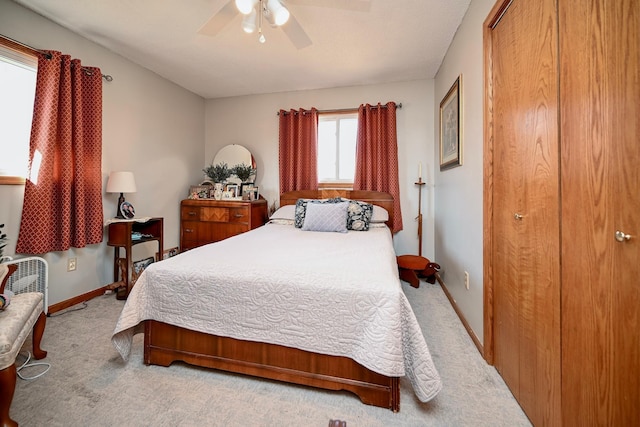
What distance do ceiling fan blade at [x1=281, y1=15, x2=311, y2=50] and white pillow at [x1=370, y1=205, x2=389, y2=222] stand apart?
1821 mm

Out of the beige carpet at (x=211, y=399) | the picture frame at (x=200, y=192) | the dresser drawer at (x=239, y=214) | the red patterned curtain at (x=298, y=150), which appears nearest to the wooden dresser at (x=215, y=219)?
the dresser drawer at (x=239, y=214)

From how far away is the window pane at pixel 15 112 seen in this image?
6.49 ft

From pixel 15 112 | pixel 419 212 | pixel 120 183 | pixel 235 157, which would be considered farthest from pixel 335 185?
pixel 15 112

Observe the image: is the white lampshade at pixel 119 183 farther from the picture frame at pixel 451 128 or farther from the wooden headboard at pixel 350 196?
the picture frame at pixel 451 128

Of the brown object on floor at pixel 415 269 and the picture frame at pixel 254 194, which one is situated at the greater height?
the picture frame at pixel 254 194

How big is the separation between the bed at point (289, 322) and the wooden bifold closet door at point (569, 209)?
1.55 ft

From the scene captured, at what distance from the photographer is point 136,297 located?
1478 mm

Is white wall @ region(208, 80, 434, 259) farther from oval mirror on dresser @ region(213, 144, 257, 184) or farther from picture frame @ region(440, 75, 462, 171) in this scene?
picture frame @ region(440, 75, 462, 171)

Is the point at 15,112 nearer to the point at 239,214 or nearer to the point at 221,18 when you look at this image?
the point at 221,18

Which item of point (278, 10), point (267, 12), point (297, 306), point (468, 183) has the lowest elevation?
point (297, 306)

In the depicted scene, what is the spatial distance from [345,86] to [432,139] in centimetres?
132

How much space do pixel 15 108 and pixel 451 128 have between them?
3594mm

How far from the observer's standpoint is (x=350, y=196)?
339cm

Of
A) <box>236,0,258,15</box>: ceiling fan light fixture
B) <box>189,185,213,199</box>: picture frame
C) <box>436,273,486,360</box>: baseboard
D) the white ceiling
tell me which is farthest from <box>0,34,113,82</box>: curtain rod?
A: <box>436,273,486,360</box>: baseboard
